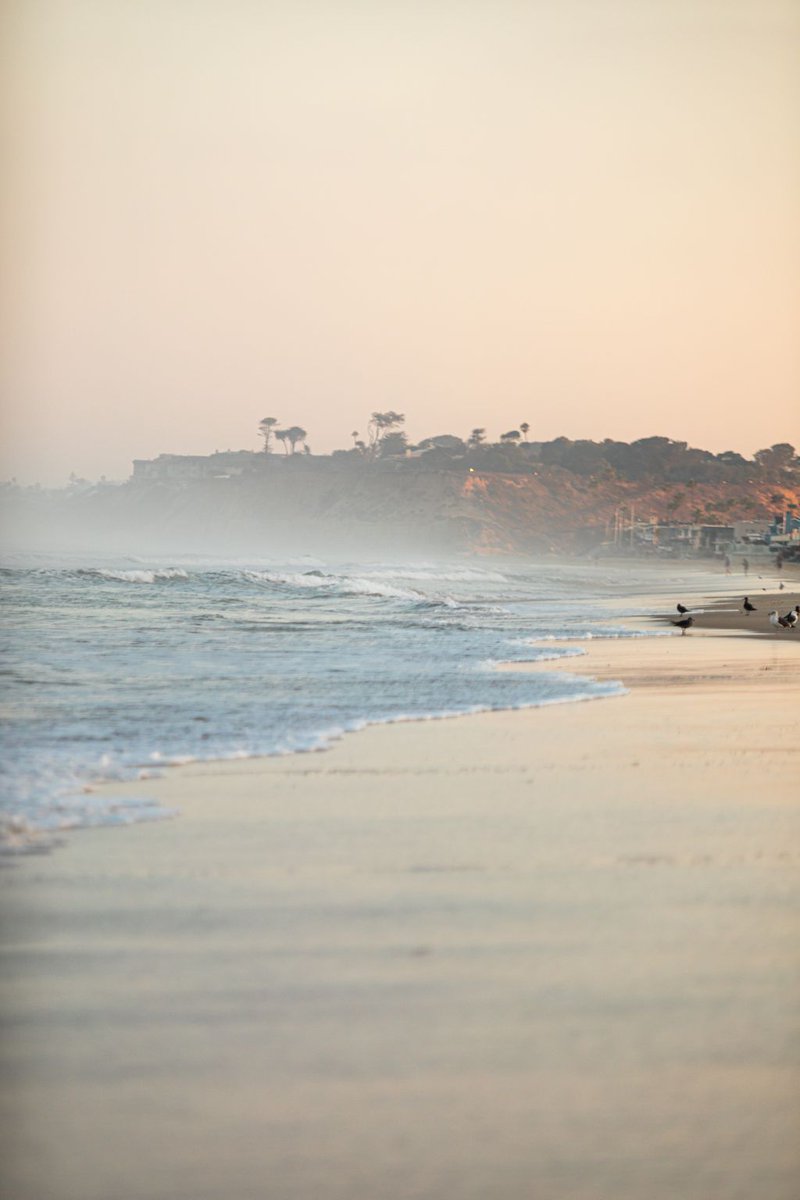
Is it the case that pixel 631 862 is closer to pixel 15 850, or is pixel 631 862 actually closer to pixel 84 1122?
pixel 15 850

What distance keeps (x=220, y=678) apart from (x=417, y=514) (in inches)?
6276

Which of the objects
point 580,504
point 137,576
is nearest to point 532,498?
point 580,504

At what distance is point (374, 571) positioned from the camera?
5484cm

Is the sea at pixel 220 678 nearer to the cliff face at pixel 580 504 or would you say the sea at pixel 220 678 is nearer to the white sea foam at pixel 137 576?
the white sea foam at pixel 137 576

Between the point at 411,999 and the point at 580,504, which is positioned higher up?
the point at 580,504

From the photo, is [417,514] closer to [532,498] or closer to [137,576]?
[532,498]

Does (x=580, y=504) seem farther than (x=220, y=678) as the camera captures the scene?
Yes

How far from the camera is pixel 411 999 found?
335 cm

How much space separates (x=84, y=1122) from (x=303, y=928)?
1411 millimetres

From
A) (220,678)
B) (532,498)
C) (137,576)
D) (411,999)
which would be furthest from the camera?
(532,498)

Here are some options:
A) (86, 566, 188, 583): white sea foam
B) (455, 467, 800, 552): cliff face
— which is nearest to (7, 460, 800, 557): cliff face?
(455, 467, 800, 552): cliff face

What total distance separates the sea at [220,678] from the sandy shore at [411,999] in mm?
973

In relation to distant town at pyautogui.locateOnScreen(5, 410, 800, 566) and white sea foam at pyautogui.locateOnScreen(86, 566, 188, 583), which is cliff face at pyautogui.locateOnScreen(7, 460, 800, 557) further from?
white sea foam at pyautogui.locateOnScreen(86, 566, 188, 583)

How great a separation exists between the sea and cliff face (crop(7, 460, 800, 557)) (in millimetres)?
119961
